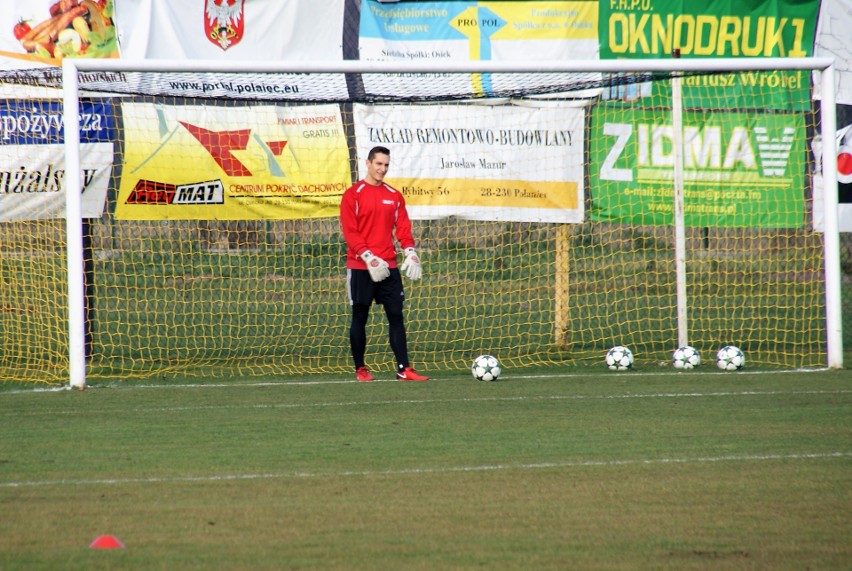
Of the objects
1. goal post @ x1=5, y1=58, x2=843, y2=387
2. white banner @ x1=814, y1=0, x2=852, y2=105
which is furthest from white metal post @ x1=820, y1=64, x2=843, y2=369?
white banner @ x1=814, y1=0, x2=852, y2=105

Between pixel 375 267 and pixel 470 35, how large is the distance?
3.90 metres

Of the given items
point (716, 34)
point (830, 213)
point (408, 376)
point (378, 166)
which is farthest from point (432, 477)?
point (716, 34)

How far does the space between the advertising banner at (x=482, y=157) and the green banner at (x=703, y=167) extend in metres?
0.32

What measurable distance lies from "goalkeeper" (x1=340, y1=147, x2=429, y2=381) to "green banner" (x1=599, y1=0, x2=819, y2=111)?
12.9 ft

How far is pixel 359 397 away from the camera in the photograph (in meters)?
8.33

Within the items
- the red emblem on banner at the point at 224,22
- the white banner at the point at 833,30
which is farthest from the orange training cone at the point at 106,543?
the white banner at the point at 833,30

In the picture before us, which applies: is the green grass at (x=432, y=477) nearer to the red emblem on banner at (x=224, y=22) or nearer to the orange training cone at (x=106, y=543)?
the orange training cone at (x=106, y=543)

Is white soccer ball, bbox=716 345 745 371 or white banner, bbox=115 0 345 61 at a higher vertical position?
white banner, bbox=115 0 345 61

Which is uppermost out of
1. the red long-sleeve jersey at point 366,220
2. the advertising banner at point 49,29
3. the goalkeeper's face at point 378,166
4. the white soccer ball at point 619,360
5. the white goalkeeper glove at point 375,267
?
the advertising banner at point 49,29

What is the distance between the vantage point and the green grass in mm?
4172

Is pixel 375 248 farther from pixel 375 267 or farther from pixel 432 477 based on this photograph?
pixel 432 477

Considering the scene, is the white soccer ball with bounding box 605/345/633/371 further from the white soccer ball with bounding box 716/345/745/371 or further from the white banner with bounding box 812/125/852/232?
the white banner with bounding box 812/125/852/232

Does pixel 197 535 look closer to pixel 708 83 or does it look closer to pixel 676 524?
pixel 676 524

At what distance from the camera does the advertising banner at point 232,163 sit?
410 inches
